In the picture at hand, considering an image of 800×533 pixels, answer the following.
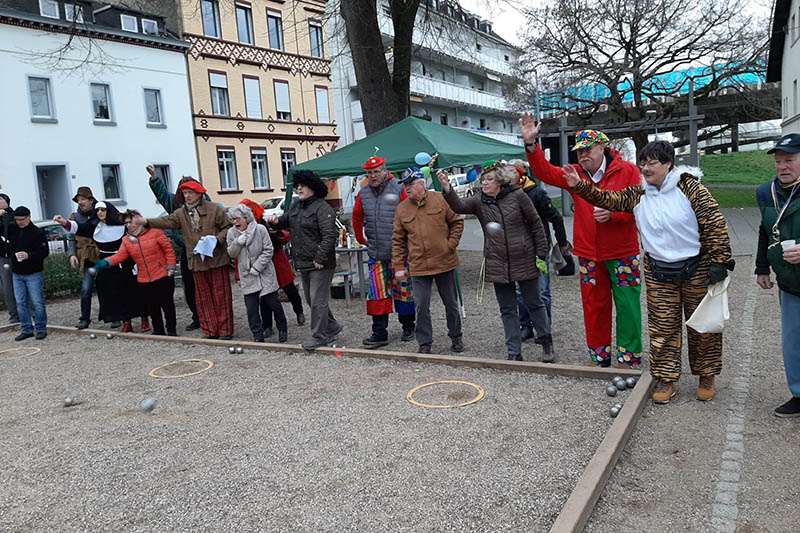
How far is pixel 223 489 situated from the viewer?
143 inches

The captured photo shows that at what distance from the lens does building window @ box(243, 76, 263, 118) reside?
29938 mm

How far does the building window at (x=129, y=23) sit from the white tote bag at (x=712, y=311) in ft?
86.0

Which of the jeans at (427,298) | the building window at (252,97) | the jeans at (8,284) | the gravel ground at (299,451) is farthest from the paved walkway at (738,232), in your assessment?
the building window at (252,97)

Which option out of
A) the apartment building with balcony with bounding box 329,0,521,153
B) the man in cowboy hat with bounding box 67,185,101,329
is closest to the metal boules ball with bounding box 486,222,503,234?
the man in cowboy hat with bounding box 67,185,101,329

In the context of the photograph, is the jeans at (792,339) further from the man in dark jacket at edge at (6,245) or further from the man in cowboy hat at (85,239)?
the man in dark jacket at edge at (6,245)

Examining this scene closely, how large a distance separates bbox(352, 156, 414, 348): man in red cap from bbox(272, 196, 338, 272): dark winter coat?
0.44 meters

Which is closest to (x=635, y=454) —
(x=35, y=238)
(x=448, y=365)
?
Result: (x=448, y=365)

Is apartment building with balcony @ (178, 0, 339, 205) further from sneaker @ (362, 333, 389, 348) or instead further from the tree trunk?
sneaker @ (362, 333, 389, 348)

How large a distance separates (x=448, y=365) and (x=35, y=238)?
5806mm

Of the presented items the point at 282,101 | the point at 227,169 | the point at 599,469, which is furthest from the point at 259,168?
the point at 599,469

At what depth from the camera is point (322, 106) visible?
33938 millimetres

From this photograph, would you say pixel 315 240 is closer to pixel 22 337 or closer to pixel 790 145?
pixel 790 145

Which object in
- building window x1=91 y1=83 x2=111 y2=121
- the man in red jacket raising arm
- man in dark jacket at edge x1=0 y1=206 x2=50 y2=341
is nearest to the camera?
the man in red jacket raising arm

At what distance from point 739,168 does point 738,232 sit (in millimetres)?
29169
